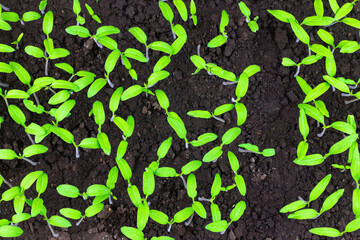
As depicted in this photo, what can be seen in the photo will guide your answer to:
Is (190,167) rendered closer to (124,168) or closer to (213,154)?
(213,154)

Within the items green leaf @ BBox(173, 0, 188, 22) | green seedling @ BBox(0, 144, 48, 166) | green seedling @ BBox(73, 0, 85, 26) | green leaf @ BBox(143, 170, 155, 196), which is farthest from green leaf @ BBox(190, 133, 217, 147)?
green seedling @ BBox(73, 0, 85, 26)

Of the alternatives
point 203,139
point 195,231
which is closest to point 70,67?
point 203,139

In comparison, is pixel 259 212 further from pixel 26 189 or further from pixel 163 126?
pixel 26 189

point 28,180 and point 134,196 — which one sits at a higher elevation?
point 28,180

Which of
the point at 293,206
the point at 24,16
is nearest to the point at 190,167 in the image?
the point at 293,206

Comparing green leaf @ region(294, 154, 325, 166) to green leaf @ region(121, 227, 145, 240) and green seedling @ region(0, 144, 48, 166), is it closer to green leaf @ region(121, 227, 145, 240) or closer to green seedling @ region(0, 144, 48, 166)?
green leaf @ region(121, 227, 145, 240)

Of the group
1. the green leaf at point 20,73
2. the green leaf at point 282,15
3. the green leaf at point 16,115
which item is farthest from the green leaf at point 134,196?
the green leaf at point 282,15

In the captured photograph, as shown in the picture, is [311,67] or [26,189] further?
[311,67]
